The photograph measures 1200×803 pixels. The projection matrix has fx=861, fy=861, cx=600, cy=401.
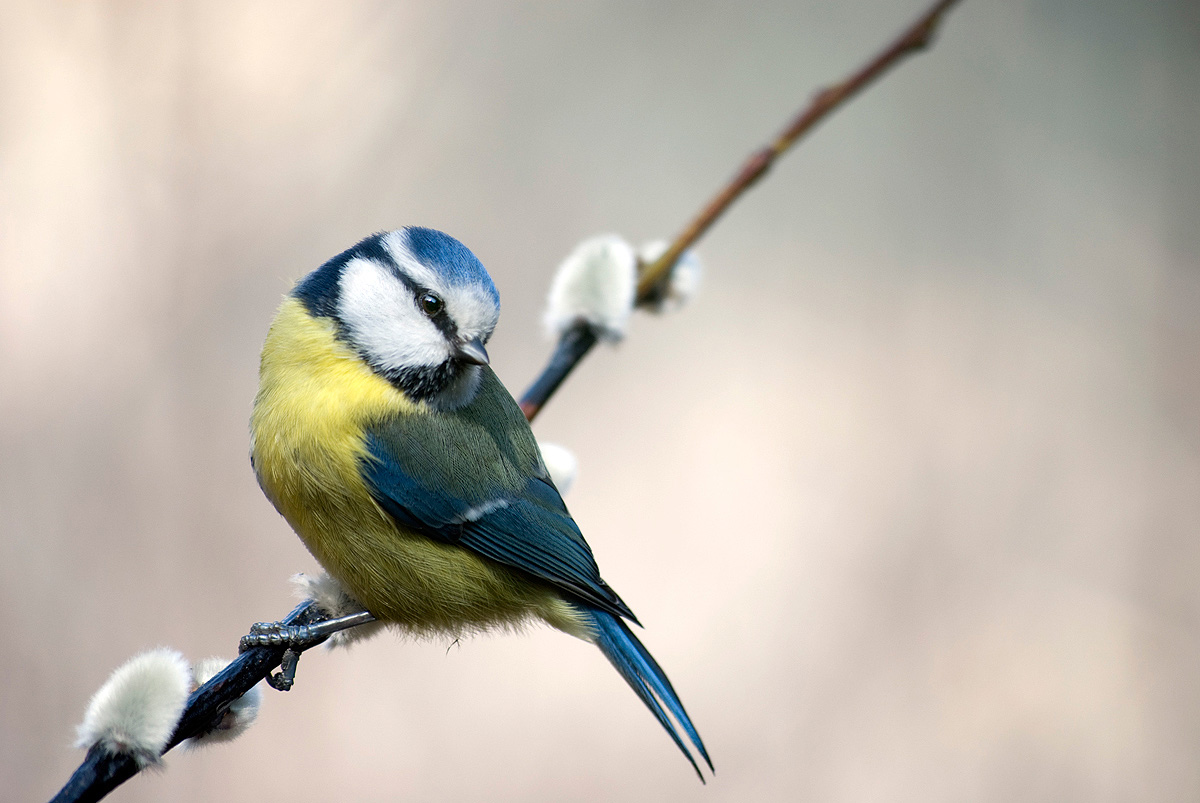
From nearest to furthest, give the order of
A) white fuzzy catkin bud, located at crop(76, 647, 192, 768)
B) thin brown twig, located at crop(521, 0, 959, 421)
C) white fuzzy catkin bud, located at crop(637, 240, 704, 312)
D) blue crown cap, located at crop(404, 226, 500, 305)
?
white fuzzy catkin bud, located at crop(76, 647, 192, 768), blue crown cap, located at crop(404, 226, 500, 305), thin brown twig, located at crop(521, 0, 959, 421), white fuzzy catkin bud, located at crop(637, 240, 704, 312)

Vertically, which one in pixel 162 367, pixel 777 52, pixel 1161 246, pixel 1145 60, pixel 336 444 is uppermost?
pixel 777 52

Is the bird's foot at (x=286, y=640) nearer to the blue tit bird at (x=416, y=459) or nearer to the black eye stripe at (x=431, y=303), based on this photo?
the blue tit bird at (x=416, y=459)

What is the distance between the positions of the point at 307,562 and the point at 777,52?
37.9 inches

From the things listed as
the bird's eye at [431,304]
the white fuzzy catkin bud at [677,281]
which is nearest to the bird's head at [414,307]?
the bird's eye at [431,304]

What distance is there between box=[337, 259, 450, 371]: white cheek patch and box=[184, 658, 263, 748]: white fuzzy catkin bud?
Answer: 206 mm

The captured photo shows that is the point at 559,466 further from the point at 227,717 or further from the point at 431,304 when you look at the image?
the point at 227,717

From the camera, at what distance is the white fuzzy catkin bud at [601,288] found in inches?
26.7

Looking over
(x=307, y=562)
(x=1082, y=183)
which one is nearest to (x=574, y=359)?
(x=307, y=562)

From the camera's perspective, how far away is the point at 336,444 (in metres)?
0.54

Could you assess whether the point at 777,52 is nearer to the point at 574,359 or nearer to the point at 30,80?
the point at 574,359

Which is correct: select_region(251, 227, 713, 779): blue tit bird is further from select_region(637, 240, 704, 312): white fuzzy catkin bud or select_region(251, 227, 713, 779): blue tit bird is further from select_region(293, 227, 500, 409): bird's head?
select_region(637, 240, 704, 312): white fuzzy catkin bud

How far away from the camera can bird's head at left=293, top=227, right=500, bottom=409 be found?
19.7 inches

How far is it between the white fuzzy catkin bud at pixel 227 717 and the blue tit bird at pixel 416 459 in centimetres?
12

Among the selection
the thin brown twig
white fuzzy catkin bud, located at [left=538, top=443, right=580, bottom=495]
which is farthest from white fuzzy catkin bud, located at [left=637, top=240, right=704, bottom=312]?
white fuzzy catkin bud, located at [left=538, top=443, right=580, bottom=495]
